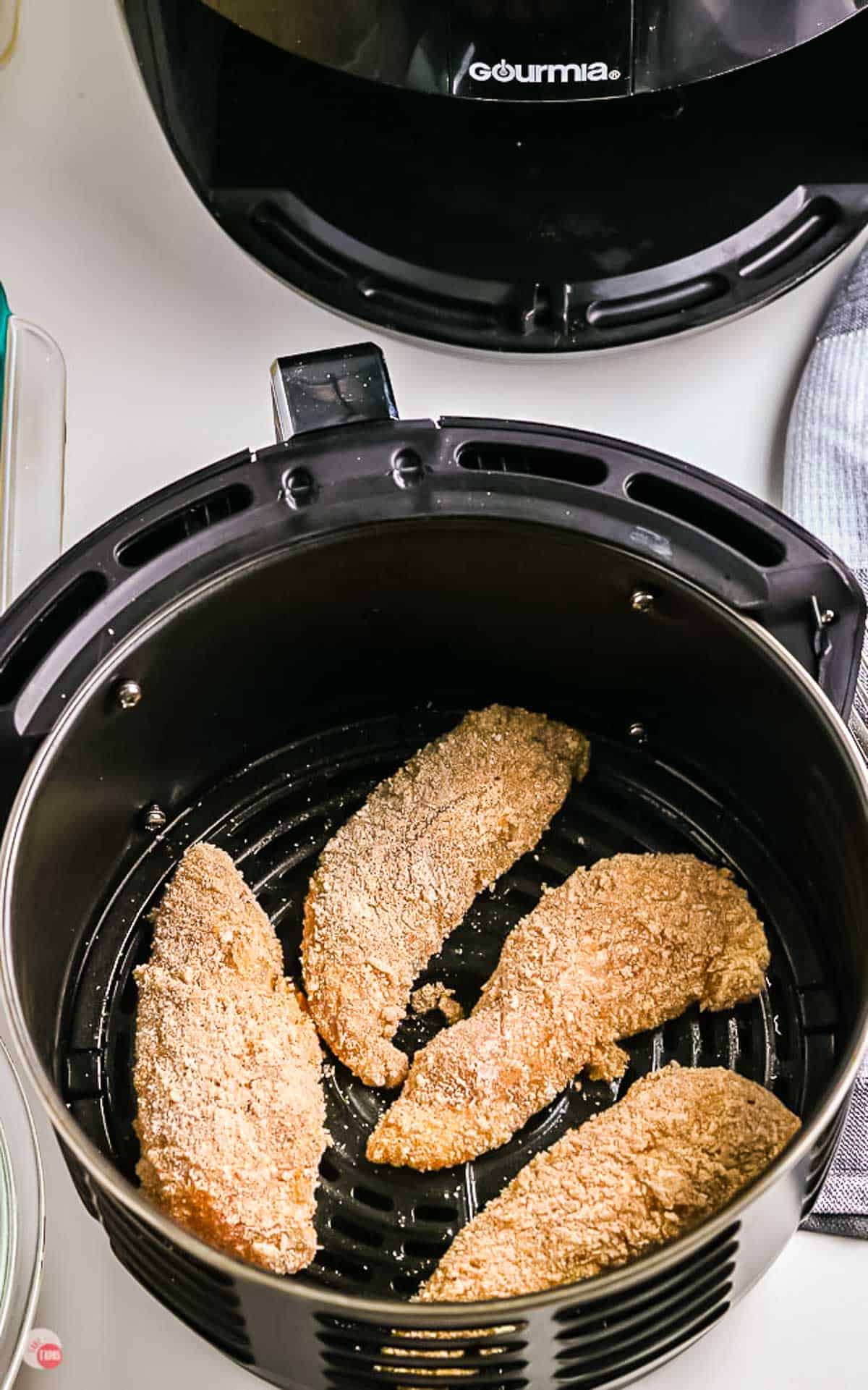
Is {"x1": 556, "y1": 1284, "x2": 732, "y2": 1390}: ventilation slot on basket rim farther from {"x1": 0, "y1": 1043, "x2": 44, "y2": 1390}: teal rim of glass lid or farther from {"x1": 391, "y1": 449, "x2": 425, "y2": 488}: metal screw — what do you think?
{"x1": 391, "y1": 449, "x2": 425, "y2": 488}: metal screw

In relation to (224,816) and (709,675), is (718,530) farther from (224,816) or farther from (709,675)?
(224,816)

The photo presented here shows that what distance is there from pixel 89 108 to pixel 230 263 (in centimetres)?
18

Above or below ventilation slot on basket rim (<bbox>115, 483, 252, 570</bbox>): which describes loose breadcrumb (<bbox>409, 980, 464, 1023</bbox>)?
Answer: below

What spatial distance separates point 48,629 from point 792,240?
1.71 ft

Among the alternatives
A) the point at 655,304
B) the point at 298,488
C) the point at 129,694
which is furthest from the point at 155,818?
the point at 655,304

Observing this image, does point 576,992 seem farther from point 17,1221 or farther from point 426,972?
point 17,1221

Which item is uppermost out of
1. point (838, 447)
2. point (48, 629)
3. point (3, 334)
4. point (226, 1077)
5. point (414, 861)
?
point (3, 334)

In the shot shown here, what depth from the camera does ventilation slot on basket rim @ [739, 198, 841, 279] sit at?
92cm

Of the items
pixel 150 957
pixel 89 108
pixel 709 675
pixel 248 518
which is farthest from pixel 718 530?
pixel 89 108

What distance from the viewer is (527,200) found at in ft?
3.07

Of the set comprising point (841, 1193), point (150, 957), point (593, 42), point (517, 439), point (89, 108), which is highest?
point (89, 108)

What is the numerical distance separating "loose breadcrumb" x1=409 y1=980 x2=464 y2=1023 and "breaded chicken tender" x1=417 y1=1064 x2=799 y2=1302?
0.10m

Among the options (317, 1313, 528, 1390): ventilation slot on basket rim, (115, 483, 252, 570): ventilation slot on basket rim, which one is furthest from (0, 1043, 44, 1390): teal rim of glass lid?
(115, 483, 252, 570): ventilation slot on basket rim

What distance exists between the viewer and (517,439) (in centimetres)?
79
